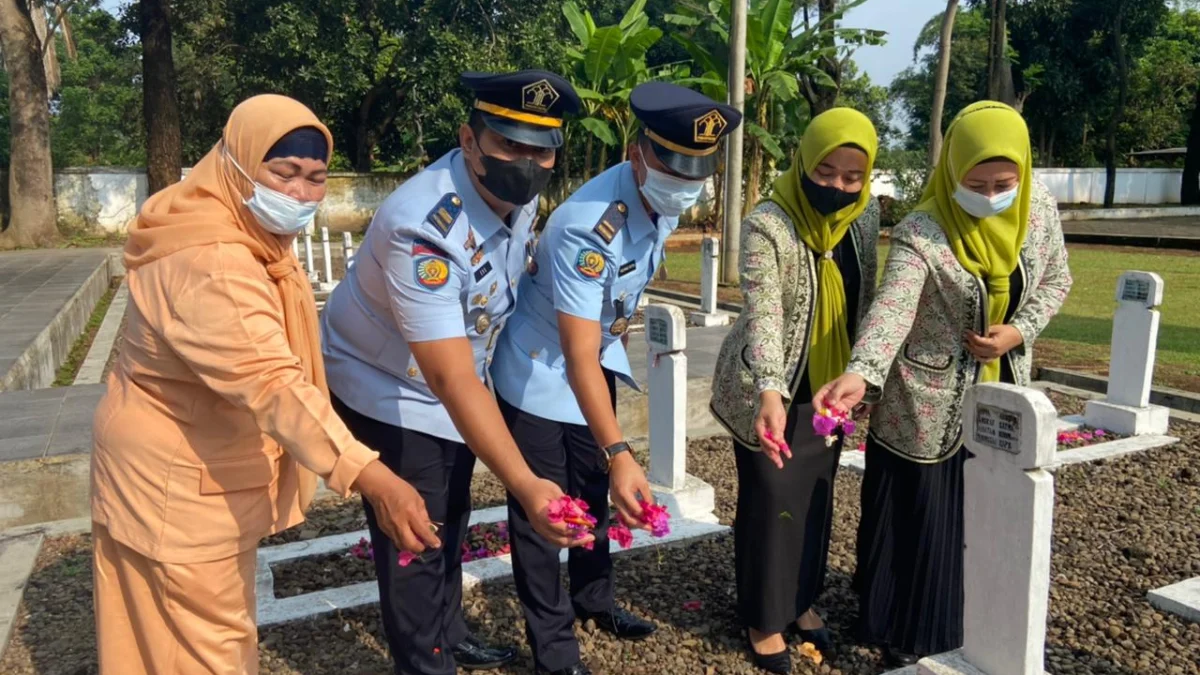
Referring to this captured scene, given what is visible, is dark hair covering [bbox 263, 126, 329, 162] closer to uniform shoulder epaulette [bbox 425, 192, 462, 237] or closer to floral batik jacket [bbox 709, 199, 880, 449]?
uniform shoulder epaulette [bbox 425, 192, 462, 237]

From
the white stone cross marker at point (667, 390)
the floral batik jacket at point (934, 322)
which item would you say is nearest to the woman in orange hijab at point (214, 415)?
the floral batik jacket at point (934, 322)

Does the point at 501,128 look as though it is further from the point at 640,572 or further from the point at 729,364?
the point at 640,572

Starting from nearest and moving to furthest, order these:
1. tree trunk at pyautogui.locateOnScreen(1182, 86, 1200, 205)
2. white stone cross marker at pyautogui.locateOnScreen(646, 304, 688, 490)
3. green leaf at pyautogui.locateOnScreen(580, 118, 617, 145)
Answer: white stone cross marker at pyautogui.locateOnScreen(646, 304, 688, 490), green leaf at pyautogui.locateOnScreen(580, 118, 617, 145), tree trunk at pyautogui.locateOnScreen(1182, 86, 1200, 205)

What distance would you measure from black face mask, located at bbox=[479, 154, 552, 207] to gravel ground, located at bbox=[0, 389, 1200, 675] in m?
1.65

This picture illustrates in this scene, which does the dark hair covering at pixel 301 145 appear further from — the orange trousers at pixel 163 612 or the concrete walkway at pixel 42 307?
the concrete walkway at pixel 42 307

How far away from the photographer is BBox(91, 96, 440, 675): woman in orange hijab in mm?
1897

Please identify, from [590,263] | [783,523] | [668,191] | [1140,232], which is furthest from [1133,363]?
[1140,232]

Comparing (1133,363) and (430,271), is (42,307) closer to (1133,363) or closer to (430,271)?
(430,271)

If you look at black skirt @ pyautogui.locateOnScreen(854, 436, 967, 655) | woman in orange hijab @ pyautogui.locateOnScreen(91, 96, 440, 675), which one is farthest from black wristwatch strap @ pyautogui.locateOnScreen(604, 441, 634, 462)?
black skirt @ pyautogui.locateOnScreen(854, 436, 967, 655)

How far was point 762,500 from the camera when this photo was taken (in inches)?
120

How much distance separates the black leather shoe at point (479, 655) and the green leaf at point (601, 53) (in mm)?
14291

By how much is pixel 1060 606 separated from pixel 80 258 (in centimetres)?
1581

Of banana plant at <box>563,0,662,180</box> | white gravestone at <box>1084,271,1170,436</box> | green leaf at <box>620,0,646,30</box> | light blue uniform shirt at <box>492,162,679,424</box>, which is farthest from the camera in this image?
green leaf at <box>620,0,646,30</box>

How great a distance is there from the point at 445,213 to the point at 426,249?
4.4 inches
